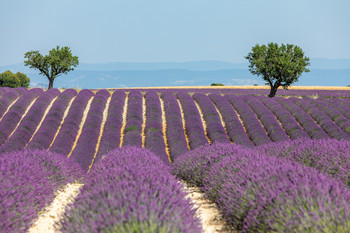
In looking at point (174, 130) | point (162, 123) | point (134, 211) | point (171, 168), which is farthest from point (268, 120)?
point (134, 211)

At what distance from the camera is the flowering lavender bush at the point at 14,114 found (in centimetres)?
2031

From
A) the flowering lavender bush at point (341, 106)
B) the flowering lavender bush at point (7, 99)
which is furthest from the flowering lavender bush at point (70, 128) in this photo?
the flowering lavender bush at point (341, 106)

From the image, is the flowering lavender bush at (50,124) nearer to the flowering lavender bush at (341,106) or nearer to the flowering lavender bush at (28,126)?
the flowering lavender bush at (28,126)

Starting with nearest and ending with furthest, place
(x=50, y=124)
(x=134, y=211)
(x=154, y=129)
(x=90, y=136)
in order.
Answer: (x=134, y=211)
(x=90, y=136)
(x=154, y=129)
(x=50, y=124)

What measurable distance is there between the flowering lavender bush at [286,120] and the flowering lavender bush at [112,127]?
9.52 meters

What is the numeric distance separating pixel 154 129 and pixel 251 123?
580cm

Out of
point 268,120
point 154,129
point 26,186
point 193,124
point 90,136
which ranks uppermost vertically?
point 26,186

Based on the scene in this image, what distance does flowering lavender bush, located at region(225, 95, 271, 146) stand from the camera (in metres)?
19.8

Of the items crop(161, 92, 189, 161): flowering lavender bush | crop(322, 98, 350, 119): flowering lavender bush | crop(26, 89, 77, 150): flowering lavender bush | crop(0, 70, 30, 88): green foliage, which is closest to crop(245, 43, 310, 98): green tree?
crop(322, 98, 350, 119): flowering lavender bush

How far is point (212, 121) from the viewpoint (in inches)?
875

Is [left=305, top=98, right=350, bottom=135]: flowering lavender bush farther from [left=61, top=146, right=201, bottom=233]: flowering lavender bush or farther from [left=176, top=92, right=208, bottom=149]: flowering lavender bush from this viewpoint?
[left=61, top=146, right=201, bottom=233]: flowering lavender bush

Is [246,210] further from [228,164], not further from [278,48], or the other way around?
[278,48]

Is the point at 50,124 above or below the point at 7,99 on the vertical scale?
below

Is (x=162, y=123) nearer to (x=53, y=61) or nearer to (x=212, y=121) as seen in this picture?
(x=212, y=121)
